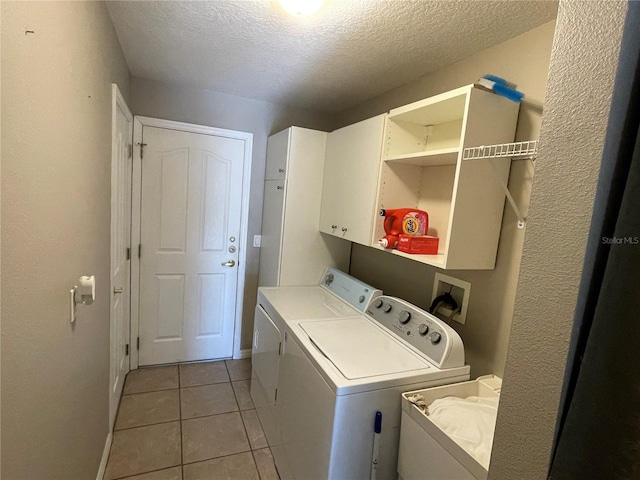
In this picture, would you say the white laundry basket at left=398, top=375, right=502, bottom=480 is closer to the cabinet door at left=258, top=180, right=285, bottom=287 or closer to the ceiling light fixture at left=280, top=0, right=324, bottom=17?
the cabinet door at left=258, top=180, right=285, bottom=287

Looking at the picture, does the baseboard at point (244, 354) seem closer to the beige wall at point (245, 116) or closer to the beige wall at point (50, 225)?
the beige wall at point (245, 116)

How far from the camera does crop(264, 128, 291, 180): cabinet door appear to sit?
253cm

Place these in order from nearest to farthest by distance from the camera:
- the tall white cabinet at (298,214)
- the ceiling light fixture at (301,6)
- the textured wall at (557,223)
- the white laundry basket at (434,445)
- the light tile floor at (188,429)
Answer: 1. the textured wall at (557,223)
2. the white laundry basket at (434,445)
3. the ceiling light fixture at (301,6)
4. the light tile floor at (188,429)
5. the tall white cabinet at (298,214)

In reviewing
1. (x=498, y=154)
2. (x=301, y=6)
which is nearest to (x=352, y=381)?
(x=498, y=154)

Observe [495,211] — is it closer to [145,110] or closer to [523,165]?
[523,165]

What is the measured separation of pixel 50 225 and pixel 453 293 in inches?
68.0

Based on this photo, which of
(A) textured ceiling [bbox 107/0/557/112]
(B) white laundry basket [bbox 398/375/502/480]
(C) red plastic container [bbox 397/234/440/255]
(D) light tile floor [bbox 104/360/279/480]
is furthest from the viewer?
(D) light tile floor [bbox 104/360/279/480]

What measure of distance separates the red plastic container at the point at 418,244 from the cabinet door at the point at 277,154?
1160 mm

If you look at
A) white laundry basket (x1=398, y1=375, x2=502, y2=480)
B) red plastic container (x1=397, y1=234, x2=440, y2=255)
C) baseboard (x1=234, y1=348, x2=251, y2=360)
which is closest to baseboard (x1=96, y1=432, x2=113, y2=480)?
baseboard (x1=234, y1=348, x2=251, y2=360)

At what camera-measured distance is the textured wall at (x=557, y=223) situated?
22.1 inches

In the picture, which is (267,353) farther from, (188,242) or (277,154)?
(277,154)

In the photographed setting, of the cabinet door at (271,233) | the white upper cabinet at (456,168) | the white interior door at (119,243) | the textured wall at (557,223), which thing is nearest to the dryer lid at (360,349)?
the white upper cabinet at (456,168)

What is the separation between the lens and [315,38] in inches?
67.3

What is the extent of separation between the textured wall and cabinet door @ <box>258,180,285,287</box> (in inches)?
79.7
